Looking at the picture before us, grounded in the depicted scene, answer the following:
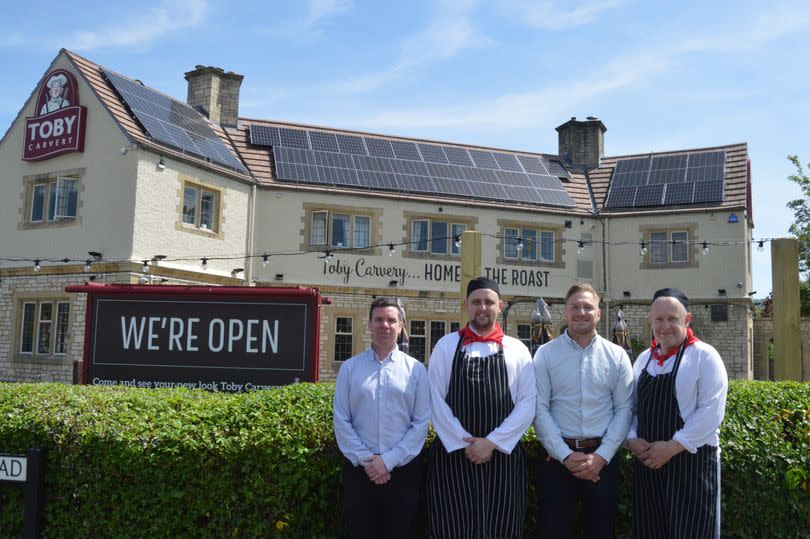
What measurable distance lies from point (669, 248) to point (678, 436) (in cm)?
1934

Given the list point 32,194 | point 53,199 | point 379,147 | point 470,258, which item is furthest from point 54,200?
point 470,258

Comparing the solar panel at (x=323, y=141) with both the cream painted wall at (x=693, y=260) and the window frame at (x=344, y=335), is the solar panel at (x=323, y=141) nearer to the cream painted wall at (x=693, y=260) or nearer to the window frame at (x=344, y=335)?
the window frame at (x=344, y=335)

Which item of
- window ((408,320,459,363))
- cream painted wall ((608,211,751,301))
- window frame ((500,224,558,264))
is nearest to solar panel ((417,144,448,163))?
window frame ((500,224,558,264))

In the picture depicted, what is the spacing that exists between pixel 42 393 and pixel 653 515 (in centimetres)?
454

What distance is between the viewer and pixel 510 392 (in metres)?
4.01

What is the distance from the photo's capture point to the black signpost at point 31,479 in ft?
14.3

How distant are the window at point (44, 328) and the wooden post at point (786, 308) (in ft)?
52.6

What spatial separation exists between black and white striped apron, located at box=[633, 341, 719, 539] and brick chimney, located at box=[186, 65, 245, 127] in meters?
19.9

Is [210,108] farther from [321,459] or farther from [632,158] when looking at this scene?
[321,459]

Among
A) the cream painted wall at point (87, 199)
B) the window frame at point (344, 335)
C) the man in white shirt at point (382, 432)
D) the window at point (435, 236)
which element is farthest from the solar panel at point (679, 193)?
the man in white shirt at point (382, 432)

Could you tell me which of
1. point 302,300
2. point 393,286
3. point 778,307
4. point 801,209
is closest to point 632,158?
point 393,286

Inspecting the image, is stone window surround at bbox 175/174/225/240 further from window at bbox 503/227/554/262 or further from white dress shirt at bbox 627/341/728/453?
white dress shirt at bbox 627/341/728/453

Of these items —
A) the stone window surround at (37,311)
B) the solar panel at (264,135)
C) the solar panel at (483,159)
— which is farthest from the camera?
the solar panel at (483,159)

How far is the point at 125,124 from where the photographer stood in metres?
16.8
